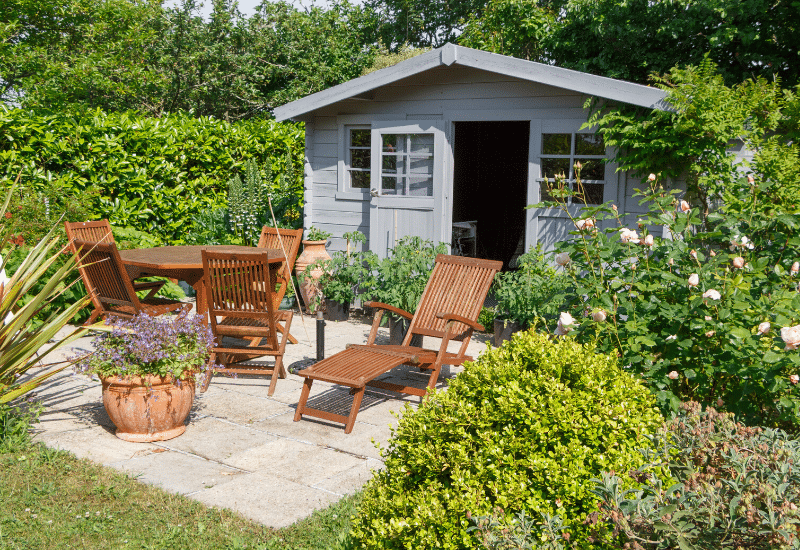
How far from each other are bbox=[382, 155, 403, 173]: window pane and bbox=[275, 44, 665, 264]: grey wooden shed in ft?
0.05

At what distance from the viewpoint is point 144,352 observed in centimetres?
422

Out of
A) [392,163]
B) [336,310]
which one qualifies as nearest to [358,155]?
[392,163]

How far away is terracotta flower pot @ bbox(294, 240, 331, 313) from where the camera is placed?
834 cm

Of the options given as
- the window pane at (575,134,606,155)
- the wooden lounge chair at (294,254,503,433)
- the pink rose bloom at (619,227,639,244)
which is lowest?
the wooden lounge chair at (294,254,503,433)

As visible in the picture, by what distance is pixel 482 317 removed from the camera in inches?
301

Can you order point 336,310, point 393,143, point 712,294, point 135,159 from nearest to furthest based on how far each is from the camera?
1. point 712,294
2. point 336,310
3. point 393,143
4. point 135,159

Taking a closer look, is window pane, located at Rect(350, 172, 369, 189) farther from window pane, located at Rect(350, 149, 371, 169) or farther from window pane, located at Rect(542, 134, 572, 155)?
window pane, located at Rect(542, 134, 572, 155)

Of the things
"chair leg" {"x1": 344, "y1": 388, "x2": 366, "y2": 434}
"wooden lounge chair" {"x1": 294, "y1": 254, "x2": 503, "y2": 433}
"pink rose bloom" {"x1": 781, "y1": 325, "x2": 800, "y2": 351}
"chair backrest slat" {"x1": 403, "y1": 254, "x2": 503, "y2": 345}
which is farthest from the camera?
"chair backrest slat" {"x1": 403, "y1": 254, "x2": 503, "y2": 345}

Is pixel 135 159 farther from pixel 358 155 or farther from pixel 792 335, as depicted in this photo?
pixel 792 335

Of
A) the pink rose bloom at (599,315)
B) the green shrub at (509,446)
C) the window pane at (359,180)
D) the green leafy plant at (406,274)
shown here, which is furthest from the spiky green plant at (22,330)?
the window pane at (359,180)

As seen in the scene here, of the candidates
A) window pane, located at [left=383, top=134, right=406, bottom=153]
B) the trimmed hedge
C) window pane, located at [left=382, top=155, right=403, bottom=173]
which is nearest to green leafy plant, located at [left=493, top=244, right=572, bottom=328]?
window pane, located at [left=382, top=155, right=403, bottom=173]

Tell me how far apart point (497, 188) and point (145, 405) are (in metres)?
8.94

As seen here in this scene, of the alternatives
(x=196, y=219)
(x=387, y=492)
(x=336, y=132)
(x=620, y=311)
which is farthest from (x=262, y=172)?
(x=387, y=492)

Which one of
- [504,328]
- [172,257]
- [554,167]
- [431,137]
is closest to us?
[172,257]
